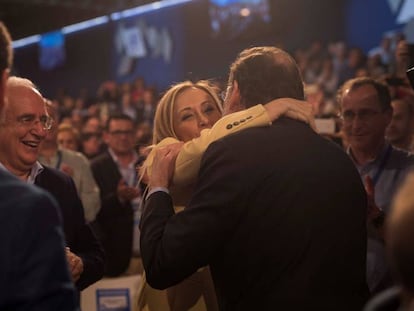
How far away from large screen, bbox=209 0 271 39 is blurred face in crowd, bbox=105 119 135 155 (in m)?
6.56

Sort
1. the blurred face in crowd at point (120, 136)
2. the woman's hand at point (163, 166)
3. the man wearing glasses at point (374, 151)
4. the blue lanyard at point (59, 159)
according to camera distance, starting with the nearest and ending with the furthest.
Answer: the woman's hand at point (163, 166)
the man wearing glasses at point (374, 151)
the blue lanyard at point (59, 159)
the blurred face in crowd at point (120, 136)

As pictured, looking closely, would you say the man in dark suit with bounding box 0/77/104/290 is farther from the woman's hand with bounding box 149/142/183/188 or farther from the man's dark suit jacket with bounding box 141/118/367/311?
the man's dark suit jacket with bounding box 141/118/367/311

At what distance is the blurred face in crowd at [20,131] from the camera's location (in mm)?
2652

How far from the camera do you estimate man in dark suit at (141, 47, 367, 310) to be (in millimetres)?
1953

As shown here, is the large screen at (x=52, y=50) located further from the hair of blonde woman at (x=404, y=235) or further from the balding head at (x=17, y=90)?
the hair of blonde woman at (x=404, y=235)

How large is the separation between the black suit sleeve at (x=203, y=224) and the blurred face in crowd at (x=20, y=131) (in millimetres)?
804

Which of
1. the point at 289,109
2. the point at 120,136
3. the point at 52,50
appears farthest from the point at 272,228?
the point at 52,50

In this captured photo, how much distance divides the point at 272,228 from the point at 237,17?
36.1ft

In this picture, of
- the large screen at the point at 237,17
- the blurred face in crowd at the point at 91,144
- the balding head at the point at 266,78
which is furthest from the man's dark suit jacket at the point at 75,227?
the large screen at the point at 237,17

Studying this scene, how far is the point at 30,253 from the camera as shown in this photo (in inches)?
51.7

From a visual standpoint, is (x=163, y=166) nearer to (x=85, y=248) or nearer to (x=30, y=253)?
(x=85, y=248)

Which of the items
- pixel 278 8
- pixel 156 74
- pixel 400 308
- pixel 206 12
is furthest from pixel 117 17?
pixel 400 308

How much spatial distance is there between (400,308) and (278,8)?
1127 centimetres

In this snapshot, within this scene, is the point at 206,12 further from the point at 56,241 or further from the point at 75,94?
the point at 56,241
